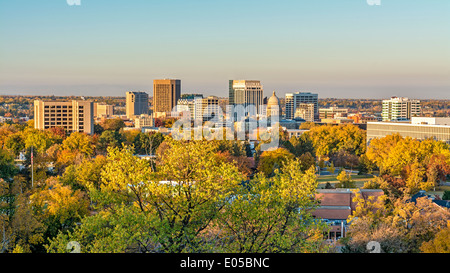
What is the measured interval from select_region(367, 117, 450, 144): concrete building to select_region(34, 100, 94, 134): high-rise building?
34462 mm

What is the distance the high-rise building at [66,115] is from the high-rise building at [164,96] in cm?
8086

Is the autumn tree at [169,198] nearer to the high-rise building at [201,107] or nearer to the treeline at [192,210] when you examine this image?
the treeline at [192,210]

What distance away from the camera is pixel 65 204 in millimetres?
19875

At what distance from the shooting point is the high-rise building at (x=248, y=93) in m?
130

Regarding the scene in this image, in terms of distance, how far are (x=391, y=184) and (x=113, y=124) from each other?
56982 millimetres

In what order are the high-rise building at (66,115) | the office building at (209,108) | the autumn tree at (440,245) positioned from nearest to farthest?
the autumn tree at (440,245) → the high-rise building at (66,115) → the office building at (209,108)

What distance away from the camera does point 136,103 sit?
15612cm

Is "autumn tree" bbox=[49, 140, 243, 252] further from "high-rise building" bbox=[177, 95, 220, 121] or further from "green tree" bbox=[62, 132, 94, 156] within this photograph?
"high-rise building" bbox=[177, 95, 220, 121]

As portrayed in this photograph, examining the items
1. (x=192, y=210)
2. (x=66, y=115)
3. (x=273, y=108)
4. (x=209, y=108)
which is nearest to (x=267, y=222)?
(x=192, y=210)

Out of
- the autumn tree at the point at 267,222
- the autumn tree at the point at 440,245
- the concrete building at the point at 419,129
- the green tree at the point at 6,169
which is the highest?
the autumn tree at the point at 267,222

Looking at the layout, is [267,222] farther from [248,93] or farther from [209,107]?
[248,93]

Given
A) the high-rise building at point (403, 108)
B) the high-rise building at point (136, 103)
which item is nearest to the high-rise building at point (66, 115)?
the high-rise building at point (403, 108)

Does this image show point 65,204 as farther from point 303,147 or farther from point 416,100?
point 416,100
